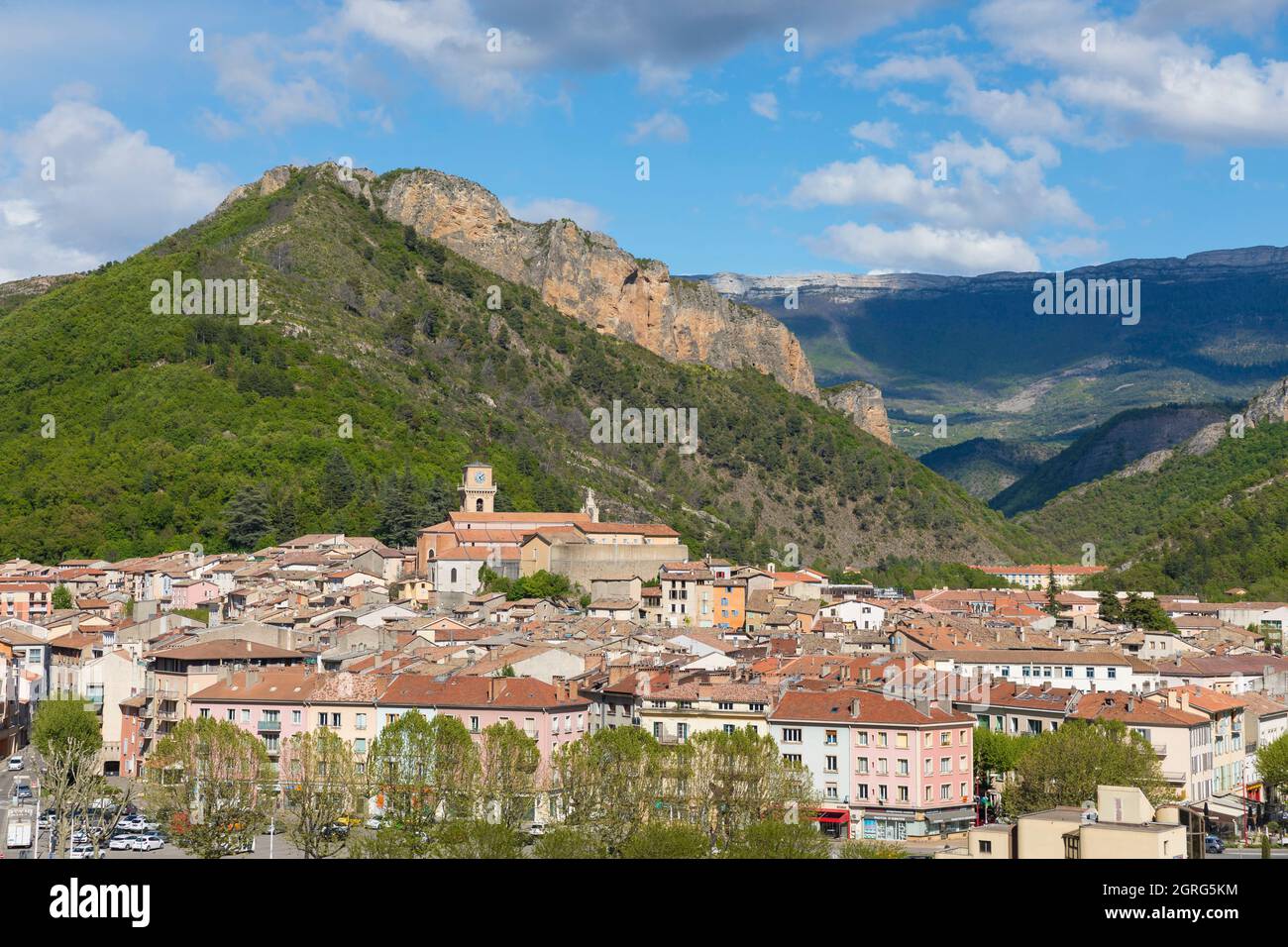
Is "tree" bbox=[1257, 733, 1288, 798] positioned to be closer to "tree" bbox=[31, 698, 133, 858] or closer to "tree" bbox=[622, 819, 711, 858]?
"tree" bbox=[622, 819, 711, 858]

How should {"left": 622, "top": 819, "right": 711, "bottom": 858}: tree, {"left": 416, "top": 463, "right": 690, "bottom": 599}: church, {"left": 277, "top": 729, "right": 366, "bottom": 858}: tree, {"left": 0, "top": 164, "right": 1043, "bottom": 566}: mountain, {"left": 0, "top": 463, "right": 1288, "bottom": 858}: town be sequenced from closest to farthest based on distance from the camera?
{"left": 622, "top": 819, "right": 711, "bottom": 858}: tree → {"left": 277, "top": 729, "right": 366, "bottom": 858}: tree → {"left": 0, "top": 463, "right": 1288, "bottom": 858}: town → {"left": 416, "top": 463, "right": 690, "bottom": 599}: church → {"left": 0, "top": 164, "right": 1043, "bottom": 566}: mountain

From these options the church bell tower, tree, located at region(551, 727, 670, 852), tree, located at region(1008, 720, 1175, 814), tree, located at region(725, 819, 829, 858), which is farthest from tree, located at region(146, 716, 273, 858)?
the church bell tower

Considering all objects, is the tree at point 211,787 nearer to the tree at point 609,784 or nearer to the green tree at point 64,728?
the green tree at point 64,728

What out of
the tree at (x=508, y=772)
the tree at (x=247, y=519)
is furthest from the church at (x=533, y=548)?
the tree at (x=508, y=772)

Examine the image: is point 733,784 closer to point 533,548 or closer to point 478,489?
point 533,548

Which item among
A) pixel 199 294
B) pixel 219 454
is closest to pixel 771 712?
pixel 219 454
